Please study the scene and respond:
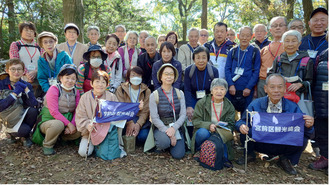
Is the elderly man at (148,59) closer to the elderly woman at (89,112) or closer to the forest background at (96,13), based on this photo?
the elderly woman at (89,112)

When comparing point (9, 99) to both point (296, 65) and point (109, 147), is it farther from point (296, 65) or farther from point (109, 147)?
point (296, 65)

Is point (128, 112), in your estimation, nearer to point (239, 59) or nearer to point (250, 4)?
point (239, 59)

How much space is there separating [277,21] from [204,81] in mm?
2334

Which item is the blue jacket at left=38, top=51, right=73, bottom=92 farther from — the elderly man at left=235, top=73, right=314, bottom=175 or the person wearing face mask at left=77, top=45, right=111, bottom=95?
the elderly man at left=235, top=73, right=314, bottom=175

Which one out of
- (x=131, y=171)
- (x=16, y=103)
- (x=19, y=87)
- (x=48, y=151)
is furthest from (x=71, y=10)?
(x=131, y=171)

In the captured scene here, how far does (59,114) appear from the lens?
4.73 m

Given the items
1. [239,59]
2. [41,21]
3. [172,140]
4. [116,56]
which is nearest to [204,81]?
[239,59]

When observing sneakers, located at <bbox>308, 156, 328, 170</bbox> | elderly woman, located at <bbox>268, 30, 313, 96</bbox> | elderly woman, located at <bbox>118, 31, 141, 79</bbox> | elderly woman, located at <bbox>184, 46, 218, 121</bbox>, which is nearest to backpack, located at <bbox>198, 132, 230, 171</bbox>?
elderly woman, located at <bbox>184, 46, 218, 121</bbox>

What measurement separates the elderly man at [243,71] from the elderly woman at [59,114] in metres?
3.67

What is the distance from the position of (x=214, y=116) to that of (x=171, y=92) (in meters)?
1.06

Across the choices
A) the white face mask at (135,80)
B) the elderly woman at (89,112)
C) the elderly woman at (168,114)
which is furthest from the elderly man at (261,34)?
the elderly woman at (89,112)

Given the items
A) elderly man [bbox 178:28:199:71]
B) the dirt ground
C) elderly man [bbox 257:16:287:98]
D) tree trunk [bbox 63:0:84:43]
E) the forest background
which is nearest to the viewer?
the dirt ground

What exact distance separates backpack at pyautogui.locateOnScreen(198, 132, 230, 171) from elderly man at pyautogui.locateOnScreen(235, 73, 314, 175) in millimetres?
481

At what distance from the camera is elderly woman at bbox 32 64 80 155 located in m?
4.67
